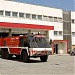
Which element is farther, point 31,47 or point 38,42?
point 38,42

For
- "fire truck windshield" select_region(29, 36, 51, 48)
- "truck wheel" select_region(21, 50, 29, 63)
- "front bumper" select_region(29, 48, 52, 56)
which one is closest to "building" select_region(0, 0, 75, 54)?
"truck wheel" select_region(21, 50, 29, 63)

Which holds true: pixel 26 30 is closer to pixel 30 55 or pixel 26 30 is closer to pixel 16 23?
→ pixel 16 23

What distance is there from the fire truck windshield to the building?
17558mm

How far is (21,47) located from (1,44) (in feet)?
20.8

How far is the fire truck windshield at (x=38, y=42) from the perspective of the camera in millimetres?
26109

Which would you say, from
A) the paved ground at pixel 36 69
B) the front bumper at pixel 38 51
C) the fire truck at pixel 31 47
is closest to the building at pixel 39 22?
the fire truck at pixel 31 47

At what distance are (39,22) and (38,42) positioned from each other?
90.0ft

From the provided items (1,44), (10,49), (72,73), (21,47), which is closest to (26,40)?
(21,47)

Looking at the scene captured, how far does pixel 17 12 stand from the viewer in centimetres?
4975

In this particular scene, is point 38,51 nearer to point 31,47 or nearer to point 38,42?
point 31,47

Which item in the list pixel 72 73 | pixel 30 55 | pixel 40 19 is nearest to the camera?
pixel 72 73

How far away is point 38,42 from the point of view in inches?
1042

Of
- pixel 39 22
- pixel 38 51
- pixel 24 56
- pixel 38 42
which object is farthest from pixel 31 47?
pixel 39 22

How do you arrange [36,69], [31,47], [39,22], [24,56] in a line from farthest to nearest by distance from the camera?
[39,22] → [24,56] → [31,47] → [36,69]
